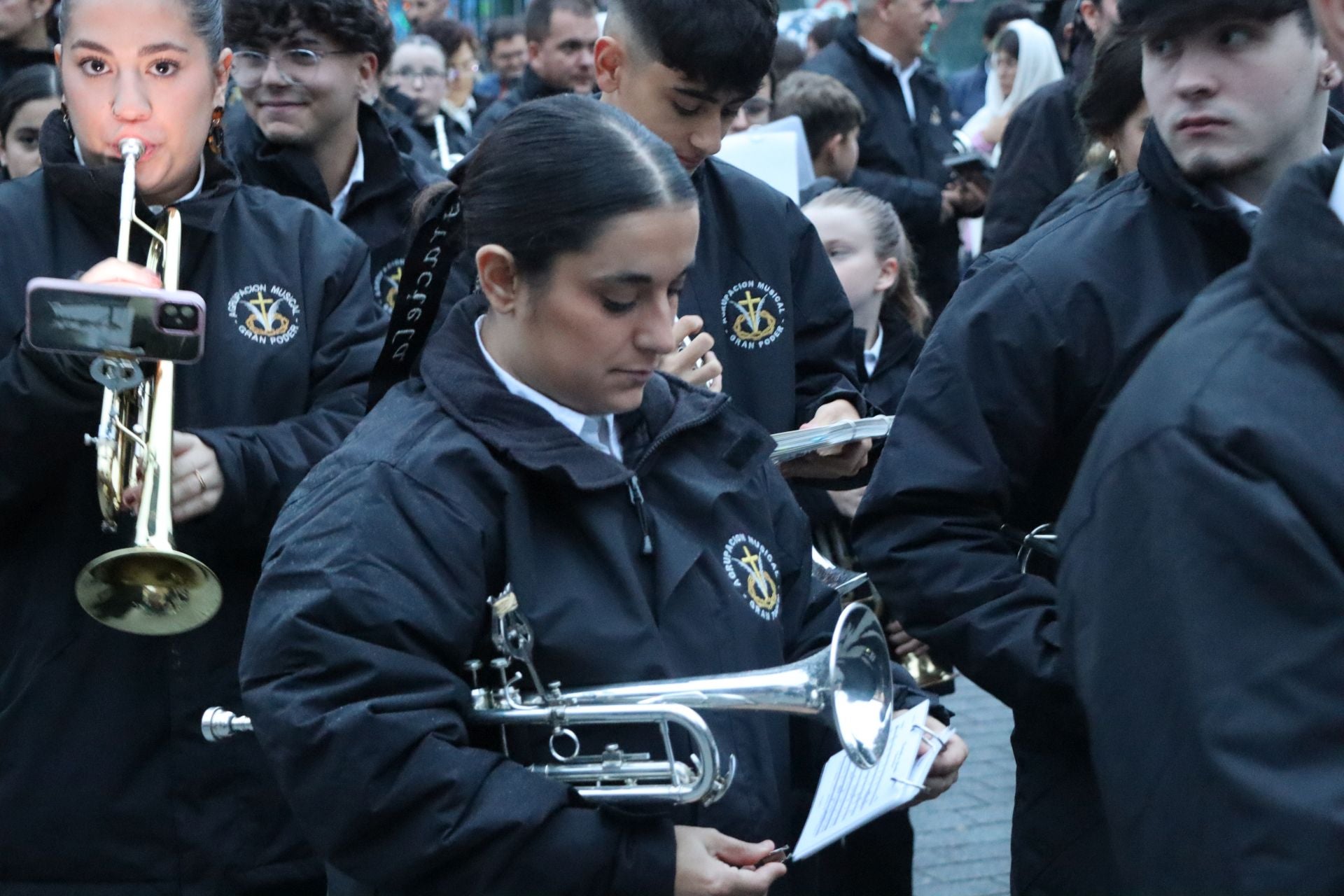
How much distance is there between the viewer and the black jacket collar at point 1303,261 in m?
1.50

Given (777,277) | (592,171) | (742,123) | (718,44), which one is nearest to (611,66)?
(718,44)

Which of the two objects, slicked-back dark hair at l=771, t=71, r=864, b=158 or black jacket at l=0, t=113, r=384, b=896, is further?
slicked-back dark hair at l=771, t=71, r=864, b=158

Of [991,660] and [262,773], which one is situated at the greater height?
[991,660]

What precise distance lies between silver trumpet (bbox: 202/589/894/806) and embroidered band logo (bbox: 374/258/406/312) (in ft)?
7.16

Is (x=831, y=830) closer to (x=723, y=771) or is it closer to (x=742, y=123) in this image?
(x=723, y=771)

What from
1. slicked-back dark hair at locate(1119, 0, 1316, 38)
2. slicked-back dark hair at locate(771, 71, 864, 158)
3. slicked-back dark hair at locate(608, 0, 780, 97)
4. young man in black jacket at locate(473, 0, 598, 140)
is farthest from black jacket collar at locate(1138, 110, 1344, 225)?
young man in black jacket at locate(473, 0, 598, 140)

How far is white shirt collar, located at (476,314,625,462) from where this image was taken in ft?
8.44

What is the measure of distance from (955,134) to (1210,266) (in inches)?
217

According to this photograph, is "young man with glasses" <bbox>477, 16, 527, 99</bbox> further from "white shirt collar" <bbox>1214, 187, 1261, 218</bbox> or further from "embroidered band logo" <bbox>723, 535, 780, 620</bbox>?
"embroidered band logo" <bbox>723, 535, 780, 620</bbox>

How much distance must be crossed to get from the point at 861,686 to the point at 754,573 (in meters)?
0.24

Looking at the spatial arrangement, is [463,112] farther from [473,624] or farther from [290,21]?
[473,624]

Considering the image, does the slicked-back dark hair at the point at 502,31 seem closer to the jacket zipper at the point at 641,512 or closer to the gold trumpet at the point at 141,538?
the gold trumpet at the point at 141,538

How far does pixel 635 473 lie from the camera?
2564 mm

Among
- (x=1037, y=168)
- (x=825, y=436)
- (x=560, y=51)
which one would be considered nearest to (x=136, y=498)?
(x=825, y=436)
